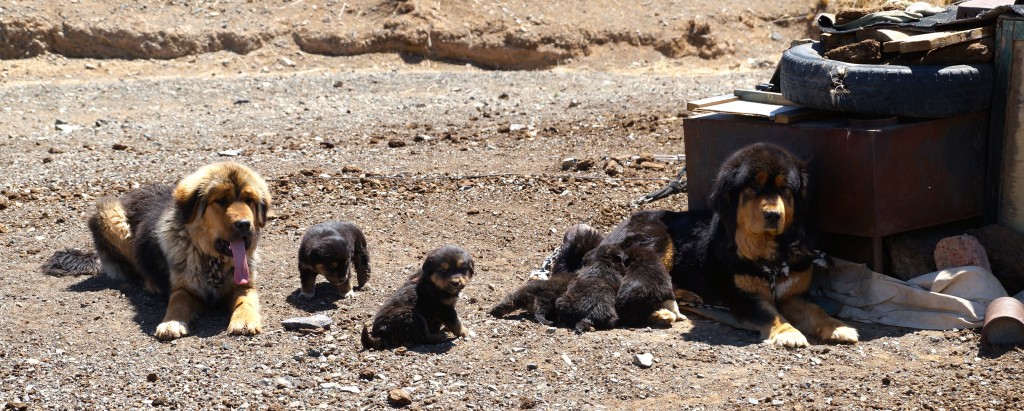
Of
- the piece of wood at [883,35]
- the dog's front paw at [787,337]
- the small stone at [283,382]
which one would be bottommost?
the dog's front paw at [787,337]

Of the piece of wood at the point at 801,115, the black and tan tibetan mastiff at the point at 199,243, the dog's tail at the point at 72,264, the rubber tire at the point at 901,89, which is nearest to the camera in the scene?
the rubber tire at the point at 901,89

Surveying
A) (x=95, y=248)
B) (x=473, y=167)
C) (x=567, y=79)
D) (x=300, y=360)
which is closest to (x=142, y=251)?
(x=95, y=248)

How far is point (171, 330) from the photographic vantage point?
739 cm

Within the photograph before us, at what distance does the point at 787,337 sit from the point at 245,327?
3.51m

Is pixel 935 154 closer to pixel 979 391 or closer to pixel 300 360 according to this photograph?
pixel 979 391

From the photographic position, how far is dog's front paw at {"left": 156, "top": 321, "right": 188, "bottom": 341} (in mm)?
7348

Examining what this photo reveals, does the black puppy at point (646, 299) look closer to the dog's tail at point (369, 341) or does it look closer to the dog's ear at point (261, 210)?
the dog's tail at point (369, 341)

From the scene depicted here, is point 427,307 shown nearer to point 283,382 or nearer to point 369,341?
point 369,341

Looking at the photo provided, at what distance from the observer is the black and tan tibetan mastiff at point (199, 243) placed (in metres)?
7.61

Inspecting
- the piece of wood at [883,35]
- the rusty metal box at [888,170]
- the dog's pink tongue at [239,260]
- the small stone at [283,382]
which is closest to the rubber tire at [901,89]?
the rusty metal box at [888,170]

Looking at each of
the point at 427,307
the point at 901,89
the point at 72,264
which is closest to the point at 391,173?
the point at 72,264

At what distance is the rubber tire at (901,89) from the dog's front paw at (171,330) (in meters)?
4.56

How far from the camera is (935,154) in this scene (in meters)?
7.61

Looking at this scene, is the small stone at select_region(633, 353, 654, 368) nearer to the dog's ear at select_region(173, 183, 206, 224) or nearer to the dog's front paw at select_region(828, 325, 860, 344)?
the dog's front paw at select_region(828, 325, 860, 344)
